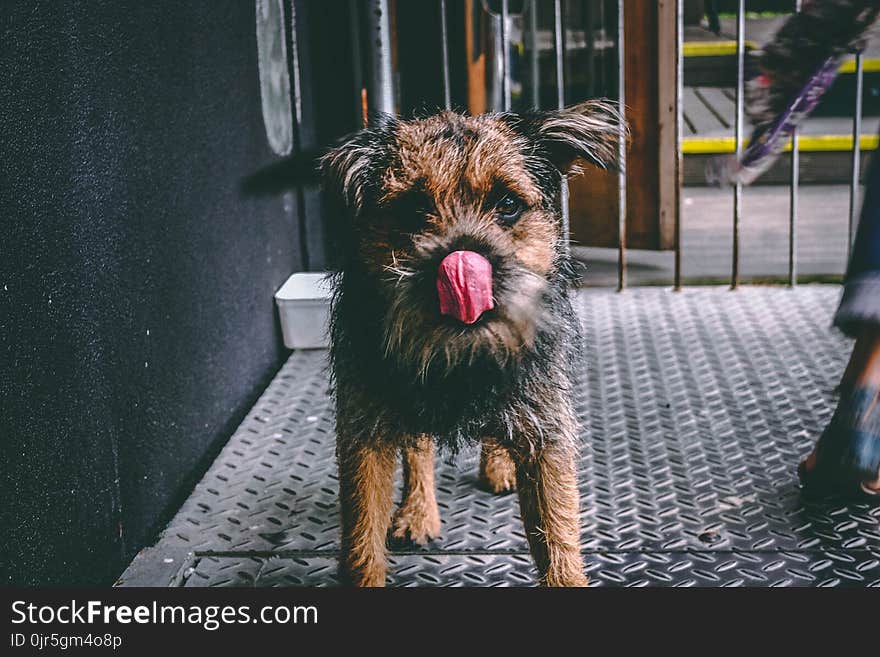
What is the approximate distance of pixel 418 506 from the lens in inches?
97.0

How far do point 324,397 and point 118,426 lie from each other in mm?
1174

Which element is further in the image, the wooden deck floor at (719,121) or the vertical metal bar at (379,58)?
the wooden deck floor at (719,121)

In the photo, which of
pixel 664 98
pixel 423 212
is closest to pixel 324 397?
pixel 423 212

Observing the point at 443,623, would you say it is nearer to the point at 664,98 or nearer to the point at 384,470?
the point at 384,470

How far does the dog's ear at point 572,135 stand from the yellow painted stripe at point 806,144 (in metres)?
3.49

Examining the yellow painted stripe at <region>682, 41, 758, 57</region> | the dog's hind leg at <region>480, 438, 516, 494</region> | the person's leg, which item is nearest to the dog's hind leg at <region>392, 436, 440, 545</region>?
the dog's hind leg at <region>480, 438, 516, 494</region>

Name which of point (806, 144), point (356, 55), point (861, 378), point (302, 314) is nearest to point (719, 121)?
point (806, 144)

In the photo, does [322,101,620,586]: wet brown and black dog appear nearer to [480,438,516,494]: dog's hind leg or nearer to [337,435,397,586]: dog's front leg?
[337,435,397,586]: dog's front leg

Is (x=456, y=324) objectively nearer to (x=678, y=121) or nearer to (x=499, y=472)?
(x=499, y=472)

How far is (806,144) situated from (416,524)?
466 cm

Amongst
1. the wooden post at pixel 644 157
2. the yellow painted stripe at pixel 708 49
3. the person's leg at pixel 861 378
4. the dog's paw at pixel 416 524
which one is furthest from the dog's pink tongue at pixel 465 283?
the yellow painted stripe at pixel 708 49

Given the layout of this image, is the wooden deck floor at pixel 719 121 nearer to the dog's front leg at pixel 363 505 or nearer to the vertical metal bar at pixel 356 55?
the vertical metal bar at pixel 356 55

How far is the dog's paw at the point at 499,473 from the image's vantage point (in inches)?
106

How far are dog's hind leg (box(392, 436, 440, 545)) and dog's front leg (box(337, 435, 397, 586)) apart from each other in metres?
0.30
